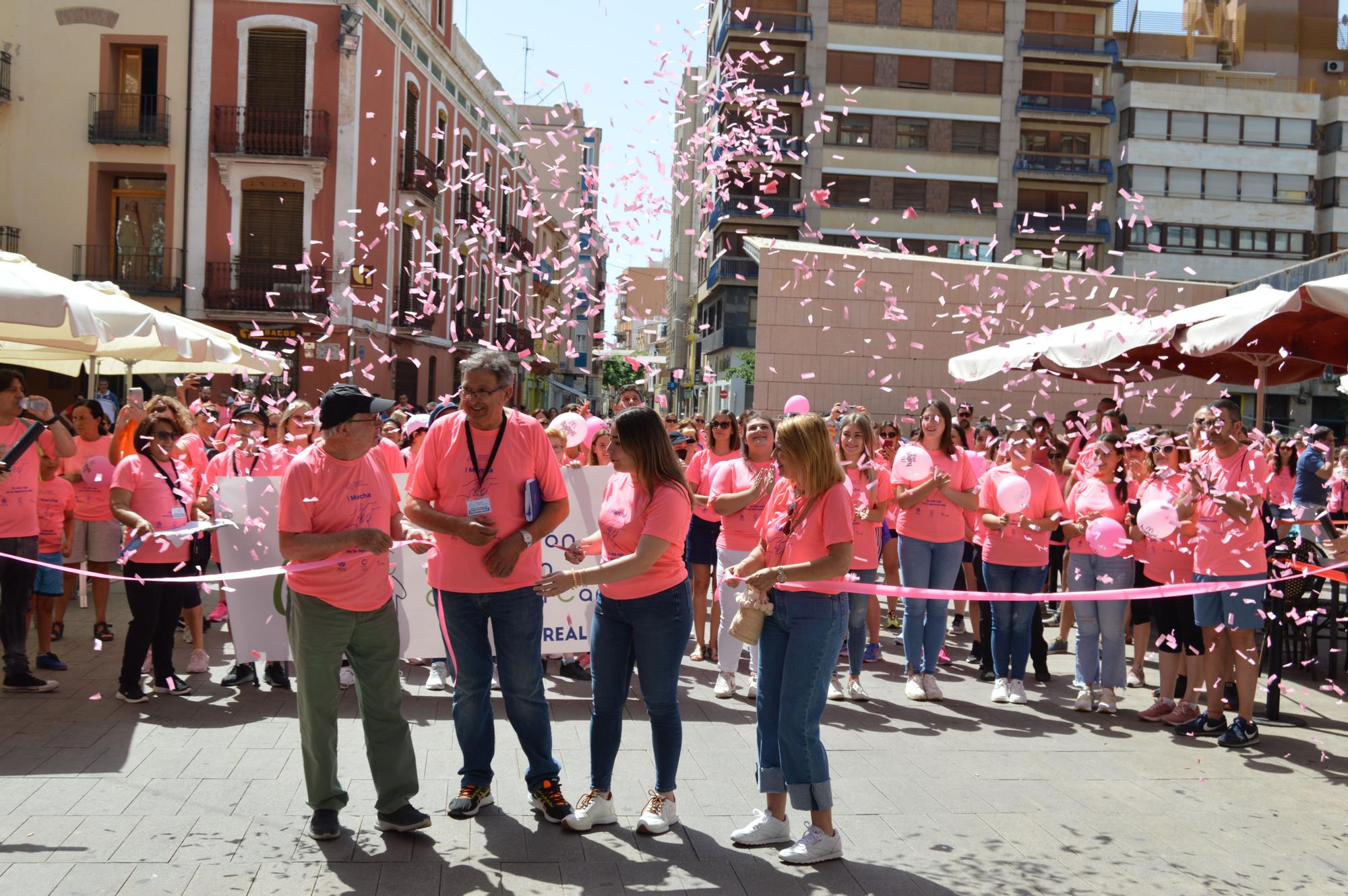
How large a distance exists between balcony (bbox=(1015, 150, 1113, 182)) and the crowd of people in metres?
36.5

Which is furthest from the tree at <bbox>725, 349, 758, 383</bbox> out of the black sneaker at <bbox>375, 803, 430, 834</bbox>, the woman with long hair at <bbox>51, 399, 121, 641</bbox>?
the black sneaker at <bbox>375, 803, 430, 834</bbox>

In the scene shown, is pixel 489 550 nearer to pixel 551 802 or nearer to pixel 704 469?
pixel 551 802

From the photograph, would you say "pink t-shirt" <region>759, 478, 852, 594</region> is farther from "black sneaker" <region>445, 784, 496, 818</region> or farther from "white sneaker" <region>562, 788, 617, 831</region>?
"black sneaker" <region>445, 784, 496, 818</region>

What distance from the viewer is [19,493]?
6.97 metres

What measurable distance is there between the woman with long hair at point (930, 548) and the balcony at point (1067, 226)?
3970 centimetres

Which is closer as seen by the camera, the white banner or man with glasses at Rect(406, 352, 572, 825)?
man with glasses at Rect(406, 352, 572, 825)

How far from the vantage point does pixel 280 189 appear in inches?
1029

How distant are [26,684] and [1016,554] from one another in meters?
6.40

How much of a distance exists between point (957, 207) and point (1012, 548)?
40023 millimetres

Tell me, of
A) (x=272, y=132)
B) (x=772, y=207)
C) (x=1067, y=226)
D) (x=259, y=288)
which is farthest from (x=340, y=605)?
(x=1067, y=226)

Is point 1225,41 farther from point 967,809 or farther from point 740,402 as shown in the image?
point 967,809

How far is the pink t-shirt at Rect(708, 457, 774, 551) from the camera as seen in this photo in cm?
695

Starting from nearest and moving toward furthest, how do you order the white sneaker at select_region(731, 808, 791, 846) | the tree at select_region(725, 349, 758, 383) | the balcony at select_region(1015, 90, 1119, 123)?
the white sneaker at select_region(731, 808, 791, 846), the tree at select_region(725, 349, 758, 383), the balcony at select_region(1015, 90, 1119, 123)

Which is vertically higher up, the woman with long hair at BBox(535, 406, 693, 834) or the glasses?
the glasses
